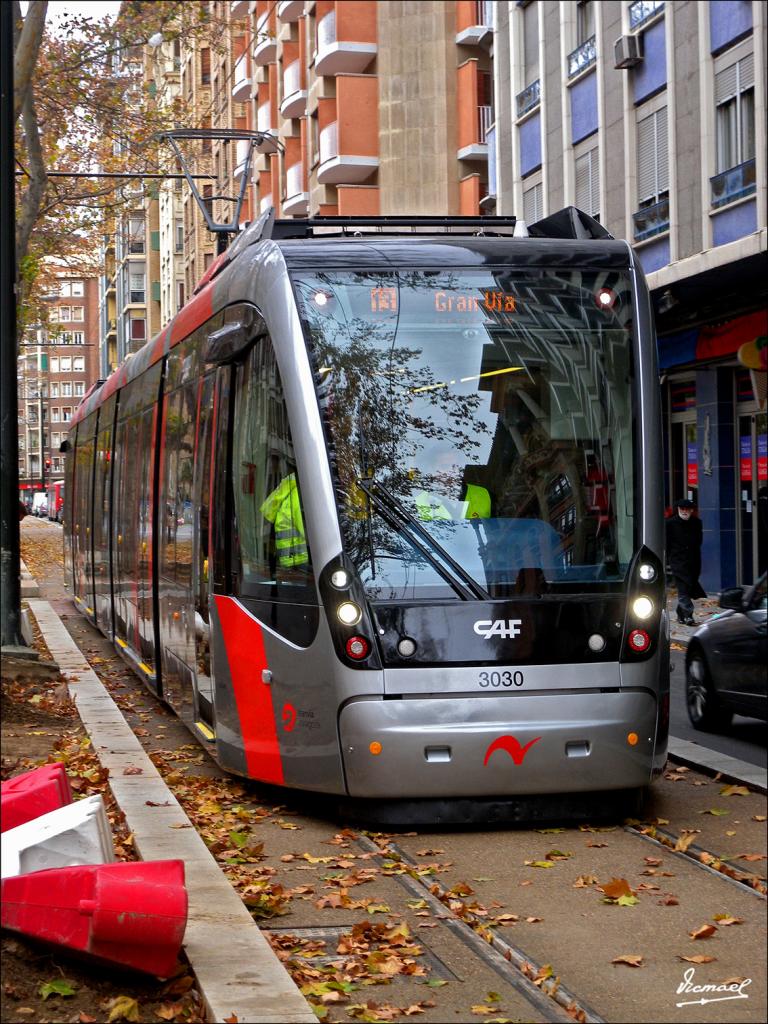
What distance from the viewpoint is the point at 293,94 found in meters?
53.0

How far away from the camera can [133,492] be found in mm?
15188

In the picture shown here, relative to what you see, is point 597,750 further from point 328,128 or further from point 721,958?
point 328,128

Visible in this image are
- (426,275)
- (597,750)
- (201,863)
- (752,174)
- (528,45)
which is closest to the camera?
(201,863)

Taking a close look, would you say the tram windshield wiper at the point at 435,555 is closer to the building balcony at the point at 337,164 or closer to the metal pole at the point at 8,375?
the metal pole at the point at 8,375

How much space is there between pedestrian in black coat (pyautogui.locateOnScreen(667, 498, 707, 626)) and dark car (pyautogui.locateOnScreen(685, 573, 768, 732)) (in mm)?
9674

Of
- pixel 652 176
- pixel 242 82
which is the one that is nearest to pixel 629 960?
pixel 652 176

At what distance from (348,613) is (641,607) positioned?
4.55 ft

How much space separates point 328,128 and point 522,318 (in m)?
41.7

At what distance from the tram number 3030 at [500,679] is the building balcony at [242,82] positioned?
185 feet

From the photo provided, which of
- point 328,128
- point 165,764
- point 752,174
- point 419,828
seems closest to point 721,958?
point 419,828

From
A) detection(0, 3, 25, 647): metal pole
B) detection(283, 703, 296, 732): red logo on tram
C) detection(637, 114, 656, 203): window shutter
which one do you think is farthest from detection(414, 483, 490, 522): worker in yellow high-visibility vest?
detection(637, 114, 656, 203): window shutter

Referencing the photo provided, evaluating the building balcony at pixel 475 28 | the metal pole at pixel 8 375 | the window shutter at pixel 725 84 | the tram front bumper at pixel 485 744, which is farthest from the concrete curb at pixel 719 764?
the building balcony at pixel 475 28

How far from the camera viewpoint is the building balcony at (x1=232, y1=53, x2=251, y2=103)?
204 ft

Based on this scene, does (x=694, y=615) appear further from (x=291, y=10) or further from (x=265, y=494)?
(x=291, y=10)
